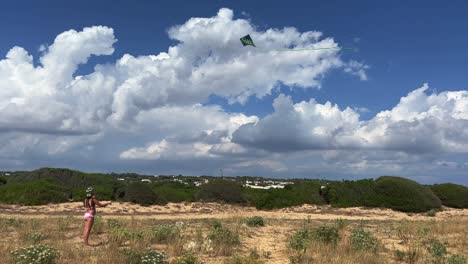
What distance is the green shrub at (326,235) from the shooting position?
15629 mm


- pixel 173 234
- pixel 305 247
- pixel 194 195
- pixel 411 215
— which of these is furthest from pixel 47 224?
pixel 411 215

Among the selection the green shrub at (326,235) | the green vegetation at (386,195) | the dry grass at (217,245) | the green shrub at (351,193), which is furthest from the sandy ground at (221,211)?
the green shrub at (326,235)

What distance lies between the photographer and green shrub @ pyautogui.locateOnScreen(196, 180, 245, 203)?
136ft

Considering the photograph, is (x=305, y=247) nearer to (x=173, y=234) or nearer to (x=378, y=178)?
(x=173, y=234)

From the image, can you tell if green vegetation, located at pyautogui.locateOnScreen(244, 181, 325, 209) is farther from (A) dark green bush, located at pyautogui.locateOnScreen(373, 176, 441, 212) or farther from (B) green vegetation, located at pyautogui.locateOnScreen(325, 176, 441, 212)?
(A) dark green bush, located at pyautogui.locateOnScreen(373, 176, 441, 212)

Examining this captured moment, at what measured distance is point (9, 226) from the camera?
18.5 meters

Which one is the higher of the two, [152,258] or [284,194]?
[284,194]

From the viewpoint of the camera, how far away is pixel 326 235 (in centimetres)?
1602

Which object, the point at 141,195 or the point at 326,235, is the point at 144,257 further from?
the point at 141,195

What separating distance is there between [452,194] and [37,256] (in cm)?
3928

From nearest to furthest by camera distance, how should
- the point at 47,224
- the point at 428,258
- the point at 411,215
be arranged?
the point at 428,258 → the point at 47,224 → the point at 411,215

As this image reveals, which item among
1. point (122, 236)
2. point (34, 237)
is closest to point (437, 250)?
point (122, 236)

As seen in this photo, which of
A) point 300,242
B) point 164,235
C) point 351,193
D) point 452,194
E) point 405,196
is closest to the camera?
point 300,242

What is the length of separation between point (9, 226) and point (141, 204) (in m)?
19.7
